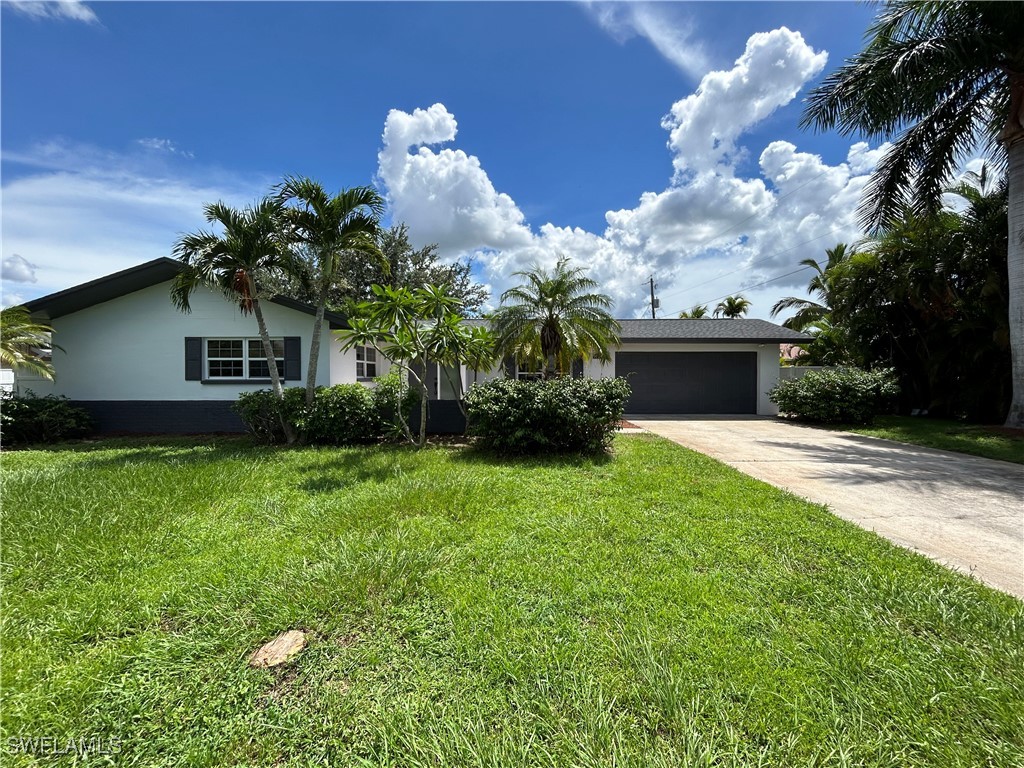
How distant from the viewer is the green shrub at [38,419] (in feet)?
28.8

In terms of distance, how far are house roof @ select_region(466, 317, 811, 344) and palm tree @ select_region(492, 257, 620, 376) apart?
9.83ft

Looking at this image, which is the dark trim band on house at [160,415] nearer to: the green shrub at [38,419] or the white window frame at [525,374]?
the green shrub at [38,419]

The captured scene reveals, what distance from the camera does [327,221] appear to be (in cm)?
802

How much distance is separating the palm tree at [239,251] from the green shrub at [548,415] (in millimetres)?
4435

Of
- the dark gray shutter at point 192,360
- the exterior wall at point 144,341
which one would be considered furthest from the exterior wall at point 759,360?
the dark gray shutter at point 192,360

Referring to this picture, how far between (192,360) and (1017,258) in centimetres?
1951

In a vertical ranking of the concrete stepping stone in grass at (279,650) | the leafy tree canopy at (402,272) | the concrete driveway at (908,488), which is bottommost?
the concrete stepping stone in grass at (279,650)

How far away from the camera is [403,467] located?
21.1 ft

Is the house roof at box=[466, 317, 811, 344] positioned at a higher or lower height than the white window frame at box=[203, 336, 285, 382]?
higher

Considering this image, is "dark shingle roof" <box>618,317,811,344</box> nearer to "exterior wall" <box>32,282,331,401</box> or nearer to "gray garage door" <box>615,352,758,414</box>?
"gray garage door" <box>615,352,758,414</box>

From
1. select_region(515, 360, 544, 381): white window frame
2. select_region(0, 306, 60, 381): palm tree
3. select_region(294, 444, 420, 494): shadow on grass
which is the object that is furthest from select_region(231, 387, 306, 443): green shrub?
select_region(515, 360, 544, 381): white window frame

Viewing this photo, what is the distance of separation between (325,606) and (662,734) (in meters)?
2.06

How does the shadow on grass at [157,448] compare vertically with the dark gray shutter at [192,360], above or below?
below

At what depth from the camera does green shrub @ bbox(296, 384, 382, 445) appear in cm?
836
